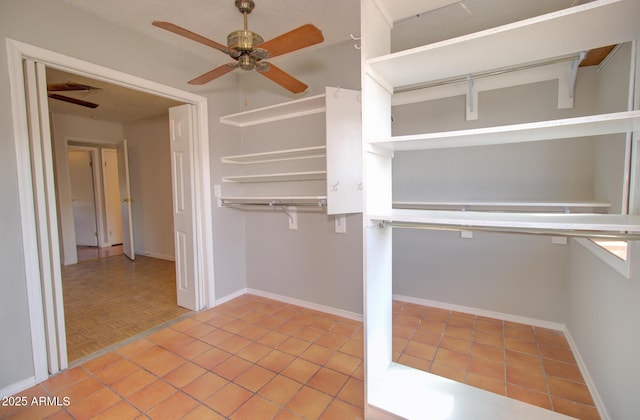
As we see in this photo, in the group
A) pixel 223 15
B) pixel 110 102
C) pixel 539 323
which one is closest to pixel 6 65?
pixel 223 15

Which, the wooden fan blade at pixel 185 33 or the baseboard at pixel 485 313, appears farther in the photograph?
the baseboard at pixel 485 313

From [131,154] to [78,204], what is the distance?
2214mm

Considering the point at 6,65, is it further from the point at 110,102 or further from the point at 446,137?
the point at 110,102

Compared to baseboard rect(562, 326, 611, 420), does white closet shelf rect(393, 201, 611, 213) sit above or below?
above

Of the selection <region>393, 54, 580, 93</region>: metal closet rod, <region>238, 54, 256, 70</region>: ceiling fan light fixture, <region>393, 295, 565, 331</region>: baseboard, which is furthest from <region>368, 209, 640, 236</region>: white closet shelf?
<region>393, 295, 565, 331</region>: baseboard

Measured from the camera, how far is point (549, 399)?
161 centimetres

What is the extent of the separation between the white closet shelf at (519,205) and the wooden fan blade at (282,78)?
139 cm

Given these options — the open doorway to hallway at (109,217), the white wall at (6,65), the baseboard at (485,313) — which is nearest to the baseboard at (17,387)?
the white wall at (6,65)

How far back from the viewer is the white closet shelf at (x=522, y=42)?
1011 mm

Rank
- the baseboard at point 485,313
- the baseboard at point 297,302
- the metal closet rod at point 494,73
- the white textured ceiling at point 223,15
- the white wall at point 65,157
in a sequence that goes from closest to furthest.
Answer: the white textured ceiling at point 223,15
the metal closet rod at point 494,73
the baseboard at point 485,313
the baseboard at point 297,302
the white wall at point 65,157

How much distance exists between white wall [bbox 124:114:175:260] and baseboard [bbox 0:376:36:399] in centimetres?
321

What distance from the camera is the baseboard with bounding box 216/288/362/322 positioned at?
8.84 feet

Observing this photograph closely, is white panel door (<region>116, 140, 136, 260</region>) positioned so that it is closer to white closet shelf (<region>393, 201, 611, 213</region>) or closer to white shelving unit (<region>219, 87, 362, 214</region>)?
white shelving unit (<region>219, 87, 362, 214</region>)

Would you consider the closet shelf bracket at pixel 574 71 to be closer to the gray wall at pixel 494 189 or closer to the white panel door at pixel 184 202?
the gray wall at pixel 494 189
